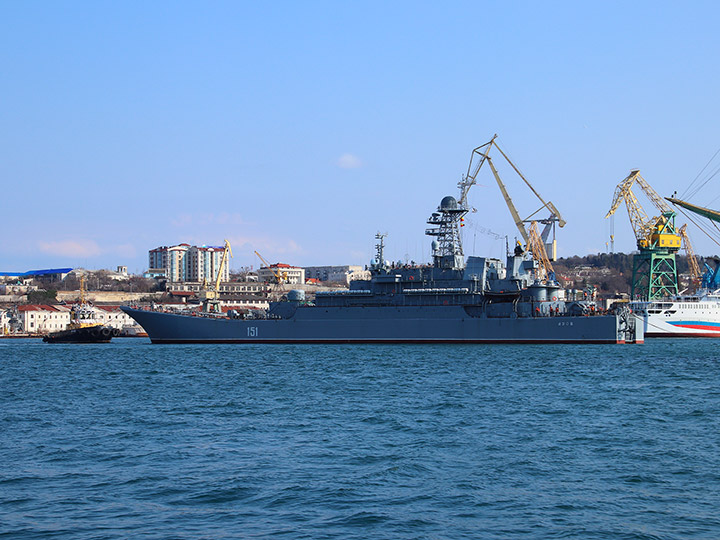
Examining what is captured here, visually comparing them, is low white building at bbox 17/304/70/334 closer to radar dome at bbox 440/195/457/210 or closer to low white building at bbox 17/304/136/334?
low white building at bbox 17/304/136/334

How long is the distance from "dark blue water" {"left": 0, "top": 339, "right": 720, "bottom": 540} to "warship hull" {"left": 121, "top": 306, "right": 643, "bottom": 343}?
19.2 m

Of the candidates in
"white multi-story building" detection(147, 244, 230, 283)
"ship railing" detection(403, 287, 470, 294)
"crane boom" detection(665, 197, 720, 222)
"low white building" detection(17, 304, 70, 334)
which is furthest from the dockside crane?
"white multi-story building" detection(147, 244, 230, 283)

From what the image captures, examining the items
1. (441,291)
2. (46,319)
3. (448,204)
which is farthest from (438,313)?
(46,319)

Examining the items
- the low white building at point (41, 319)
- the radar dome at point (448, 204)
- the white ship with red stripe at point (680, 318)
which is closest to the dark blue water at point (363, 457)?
the radar dome at point (448, 204)

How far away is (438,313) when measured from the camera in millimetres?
50594

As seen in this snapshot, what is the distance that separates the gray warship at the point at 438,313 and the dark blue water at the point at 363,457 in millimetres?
19546

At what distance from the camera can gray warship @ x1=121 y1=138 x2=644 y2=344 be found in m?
49.3

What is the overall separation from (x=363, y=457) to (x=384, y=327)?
120 ft

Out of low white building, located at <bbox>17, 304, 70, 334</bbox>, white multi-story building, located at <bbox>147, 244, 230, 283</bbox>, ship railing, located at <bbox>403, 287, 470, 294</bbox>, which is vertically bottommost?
low white building, located at <bbox>17, 304, 70, 334</bbox>

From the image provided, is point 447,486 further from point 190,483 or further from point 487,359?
point 487,359

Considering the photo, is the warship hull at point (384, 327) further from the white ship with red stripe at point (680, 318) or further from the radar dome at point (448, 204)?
the white ship with red stripe at point (680, 318)

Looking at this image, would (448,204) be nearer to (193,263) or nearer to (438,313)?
(438,313)

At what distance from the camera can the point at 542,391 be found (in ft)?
81.6

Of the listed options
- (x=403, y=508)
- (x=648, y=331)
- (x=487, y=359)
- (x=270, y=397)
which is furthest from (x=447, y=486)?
(x=648, y=331)
